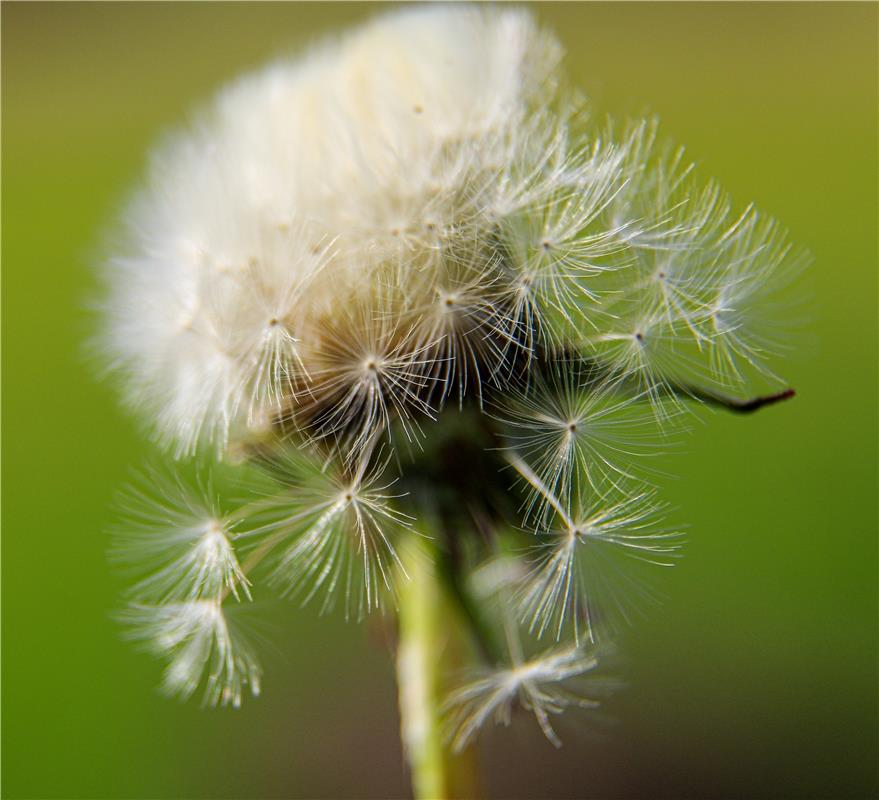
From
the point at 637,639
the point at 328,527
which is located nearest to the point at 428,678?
the point at 328,527

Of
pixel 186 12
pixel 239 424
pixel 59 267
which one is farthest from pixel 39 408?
pixel 186 12

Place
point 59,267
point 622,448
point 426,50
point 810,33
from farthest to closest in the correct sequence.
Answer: point 810,33, point 59,267, point 426,50, point 622,448

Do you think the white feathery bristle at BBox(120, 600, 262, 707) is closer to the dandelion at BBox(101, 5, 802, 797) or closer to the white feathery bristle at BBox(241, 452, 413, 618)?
the dandelion at BBox(101, 5, 802, 797)

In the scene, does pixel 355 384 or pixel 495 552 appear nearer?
pixel 355 384

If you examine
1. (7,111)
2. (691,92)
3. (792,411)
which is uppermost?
(7,111)

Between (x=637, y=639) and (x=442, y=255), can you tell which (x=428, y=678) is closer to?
(x=442, y=255)

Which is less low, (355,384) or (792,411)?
(792,411)

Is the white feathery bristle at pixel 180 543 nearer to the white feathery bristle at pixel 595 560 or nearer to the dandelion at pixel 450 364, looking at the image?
the dandelion at pixel 450 364

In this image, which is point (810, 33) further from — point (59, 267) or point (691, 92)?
point (59, 267)
